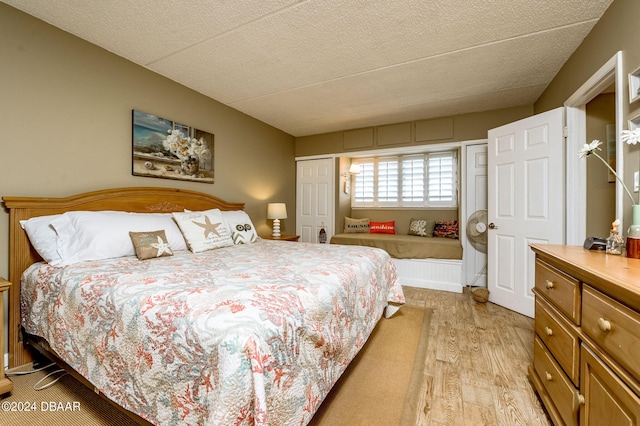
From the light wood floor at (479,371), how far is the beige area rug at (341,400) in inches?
4.6

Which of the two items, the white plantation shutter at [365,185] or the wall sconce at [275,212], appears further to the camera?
the white plantation shutter at [365,185]

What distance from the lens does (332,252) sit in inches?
91.4

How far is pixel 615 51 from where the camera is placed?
5.61 feet

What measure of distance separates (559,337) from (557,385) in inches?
9.2

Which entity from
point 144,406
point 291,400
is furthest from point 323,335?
point 144,406

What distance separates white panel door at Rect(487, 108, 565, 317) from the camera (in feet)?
8.43

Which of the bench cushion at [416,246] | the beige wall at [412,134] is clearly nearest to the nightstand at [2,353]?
the bench cushion at [416,246]

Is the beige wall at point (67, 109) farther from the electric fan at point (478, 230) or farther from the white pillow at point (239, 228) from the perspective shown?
the electric fan at point (478, 230)

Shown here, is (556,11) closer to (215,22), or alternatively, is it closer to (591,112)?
(591,112)

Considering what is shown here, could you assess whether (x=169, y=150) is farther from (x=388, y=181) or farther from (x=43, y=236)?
(x=388, y=181)

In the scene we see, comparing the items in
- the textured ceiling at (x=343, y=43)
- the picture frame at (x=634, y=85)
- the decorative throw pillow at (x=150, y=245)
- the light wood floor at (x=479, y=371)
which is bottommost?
the light wood floor at (x=479, y=371)

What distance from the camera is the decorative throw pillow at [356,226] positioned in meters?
4.86

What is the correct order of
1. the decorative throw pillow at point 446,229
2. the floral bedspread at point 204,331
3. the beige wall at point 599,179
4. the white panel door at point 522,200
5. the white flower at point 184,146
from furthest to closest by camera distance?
the decorative throw pillow at point 446,229
the white flower at point 184,146
the white panel door at point 522,200
the beige wall at point 599,179
the floral bedspread at point 204,331

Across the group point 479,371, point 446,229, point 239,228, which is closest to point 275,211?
point 239,228
